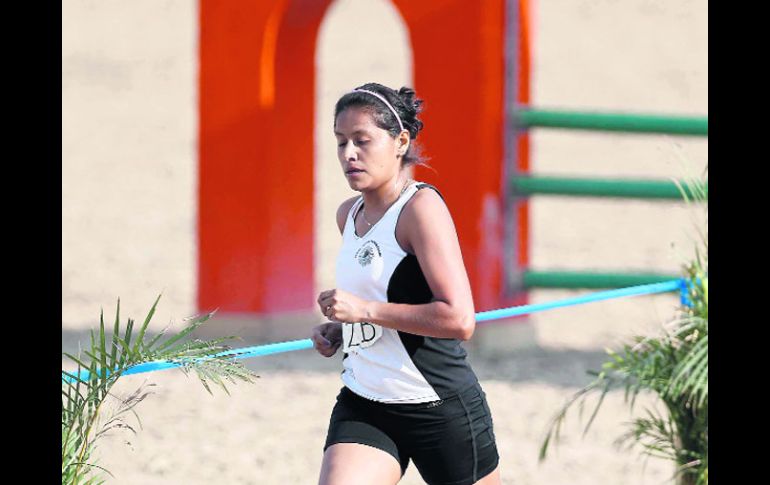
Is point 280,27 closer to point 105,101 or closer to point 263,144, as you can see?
point 263,144

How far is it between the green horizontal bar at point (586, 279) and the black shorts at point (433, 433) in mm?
4400

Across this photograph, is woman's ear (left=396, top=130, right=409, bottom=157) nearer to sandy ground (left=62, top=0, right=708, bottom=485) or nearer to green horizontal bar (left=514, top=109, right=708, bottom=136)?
sandy ground (left=62, top=0, right=708, bottom=485)

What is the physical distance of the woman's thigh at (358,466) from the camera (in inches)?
115

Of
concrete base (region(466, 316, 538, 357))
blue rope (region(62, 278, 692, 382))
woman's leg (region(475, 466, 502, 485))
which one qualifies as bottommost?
concrete base (region(466, 316, 538, 357))

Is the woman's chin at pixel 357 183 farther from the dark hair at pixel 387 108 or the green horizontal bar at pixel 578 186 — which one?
the green horizontal bar at pixel 578 186

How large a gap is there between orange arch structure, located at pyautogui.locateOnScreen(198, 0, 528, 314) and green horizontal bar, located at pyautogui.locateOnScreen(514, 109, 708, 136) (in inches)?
9.7

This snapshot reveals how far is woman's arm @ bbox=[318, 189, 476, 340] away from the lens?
2.83 meters

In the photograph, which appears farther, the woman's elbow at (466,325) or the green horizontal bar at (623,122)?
the green horizontal bar at (623,122)

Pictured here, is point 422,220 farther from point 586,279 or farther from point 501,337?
point 501,337

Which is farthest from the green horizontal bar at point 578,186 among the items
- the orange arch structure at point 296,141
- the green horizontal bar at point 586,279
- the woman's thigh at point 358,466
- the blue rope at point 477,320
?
the woman's thigh at point 358,466

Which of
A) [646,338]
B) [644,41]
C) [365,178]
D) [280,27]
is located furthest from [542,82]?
[365,178]

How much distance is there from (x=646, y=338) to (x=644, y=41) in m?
18.1

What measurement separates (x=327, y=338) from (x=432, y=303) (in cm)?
41

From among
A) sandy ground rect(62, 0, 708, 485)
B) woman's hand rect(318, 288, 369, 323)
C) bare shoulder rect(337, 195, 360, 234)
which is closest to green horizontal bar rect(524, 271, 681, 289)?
sandy ground rect(62, 0, 708, 485)
